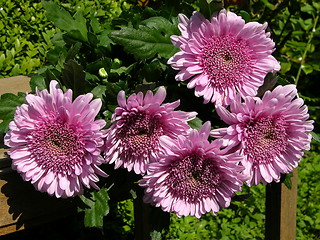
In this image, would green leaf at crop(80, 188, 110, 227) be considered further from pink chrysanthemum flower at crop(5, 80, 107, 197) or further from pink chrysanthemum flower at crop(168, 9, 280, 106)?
pink chrysanthemum flower at crop(168, 9, 280, 106)

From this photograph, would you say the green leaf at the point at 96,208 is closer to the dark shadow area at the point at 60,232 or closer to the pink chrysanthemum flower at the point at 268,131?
the pink chrysanthemum flower at the point at 268,131

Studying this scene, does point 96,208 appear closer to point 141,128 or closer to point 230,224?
point 141,128

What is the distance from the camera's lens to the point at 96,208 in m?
1.25

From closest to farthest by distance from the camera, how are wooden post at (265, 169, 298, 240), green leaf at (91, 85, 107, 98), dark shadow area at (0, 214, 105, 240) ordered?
green leaf at (91, 85, 107, 98) < wooden post at (265, 169, 298, 240) < dark shadow area at (0, 214, 105, 240)

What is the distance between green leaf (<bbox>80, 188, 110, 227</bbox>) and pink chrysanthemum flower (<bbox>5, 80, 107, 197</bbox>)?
0.13m

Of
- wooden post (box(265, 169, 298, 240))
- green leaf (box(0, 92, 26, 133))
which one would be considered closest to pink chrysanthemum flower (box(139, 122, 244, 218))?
green leaf (box(0, 92, 26, 133))

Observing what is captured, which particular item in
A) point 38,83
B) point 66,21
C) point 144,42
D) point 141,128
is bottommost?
point 141,128

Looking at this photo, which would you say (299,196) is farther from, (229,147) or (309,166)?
(229,147)

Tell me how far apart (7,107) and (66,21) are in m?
0.34

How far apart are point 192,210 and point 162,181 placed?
107mm

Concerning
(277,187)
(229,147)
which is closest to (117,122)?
(229,147)

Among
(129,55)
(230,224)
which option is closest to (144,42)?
(129,55)

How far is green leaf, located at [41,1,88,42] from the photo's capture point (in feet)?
4.63

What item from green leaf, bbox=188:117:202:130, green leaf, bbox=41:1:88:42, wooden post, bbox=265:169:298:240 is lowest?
green leaf, bbox=188:117:202:130
